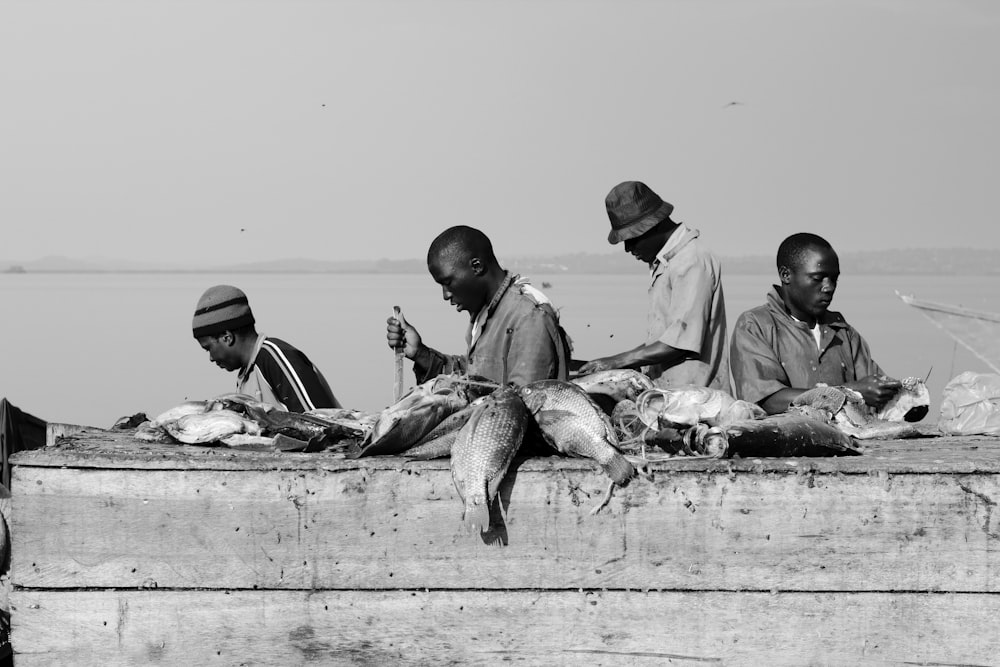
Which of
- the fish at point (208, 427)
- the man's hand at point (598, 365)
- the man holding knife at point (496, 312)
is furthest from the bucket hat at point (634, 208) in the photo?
the fish at point (208, 427)

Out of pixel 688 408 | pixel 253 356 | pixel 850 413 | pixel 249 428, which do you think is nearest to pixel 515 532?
pixel 688 408

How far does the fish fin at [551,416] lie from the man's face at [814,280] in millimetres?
1766

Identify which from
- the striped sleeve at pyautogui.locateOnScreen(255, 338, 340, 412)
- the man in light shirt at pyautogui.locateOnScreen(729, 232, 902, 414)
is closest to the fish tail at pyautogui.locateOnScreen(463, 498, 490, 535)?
the striped sleeve at pyautogui.locateOnScreen(255, 338, 340, 412)

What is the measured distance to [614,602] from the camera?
3.99 meters

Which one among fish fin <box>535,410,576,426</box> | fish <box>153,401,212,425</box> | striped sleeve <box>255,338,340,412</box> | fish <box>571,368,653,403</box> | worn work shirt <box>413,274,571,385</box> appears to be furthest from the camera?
striped sleeve <box>255,338,340,412</box>

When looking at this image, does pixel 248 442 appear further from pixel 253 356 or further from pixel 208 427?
pixel 253 356

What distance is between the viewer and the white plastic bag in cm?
503

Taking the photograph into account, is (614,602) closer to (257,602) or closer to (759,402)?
(257,602)

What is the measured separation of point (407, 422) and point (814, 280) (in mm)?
2197

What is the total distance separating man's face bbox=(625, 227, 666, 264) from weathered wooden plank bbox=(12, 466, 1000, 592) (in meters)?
2.30

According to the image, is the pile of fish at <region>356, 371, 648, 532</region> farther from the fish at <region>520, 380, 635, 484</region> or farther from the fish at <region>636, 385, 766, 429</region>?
the fish at <region>636, 385, 766, 429</region>

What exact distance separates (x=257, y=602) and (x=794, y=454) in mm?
1987

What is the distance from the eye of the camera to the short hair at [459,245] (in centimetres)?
495

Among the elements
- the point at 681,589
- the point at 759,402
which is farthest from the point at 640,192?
the point at 681,589
